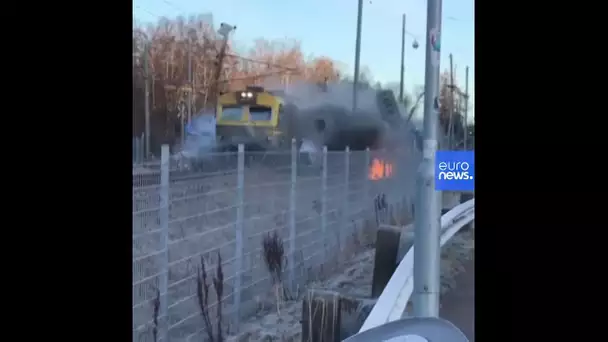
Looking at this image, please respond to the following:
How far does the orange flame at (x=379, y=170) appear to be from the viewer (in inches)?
97.2

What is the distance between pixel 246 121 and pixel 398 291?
764mm

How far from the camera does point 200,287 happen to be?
2.47m

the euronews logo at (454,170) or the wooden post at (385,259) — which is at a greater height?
the euronews logo at (454,170)

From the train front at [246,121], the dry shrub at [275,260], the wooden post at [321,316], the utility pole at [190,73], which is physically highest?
the utility pole at [190,73]

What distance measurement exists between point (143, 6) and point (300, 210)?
0.87 m

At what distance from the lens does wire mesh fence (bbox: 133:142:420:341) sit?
8.09ft

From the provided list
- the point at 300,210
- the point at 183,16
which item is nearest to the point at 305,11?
the point at 183,16

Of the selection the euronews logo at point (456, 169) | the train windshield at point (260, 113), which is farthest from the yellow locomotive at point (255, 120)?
the euronews logo at point (456, 169)

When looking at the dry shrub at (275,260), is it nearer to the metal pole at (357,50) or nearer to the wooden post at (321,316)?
the wooden post at (321,316)

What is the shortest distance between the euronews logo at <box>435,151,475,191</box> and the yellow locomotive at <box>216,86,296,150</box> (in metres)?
0.51

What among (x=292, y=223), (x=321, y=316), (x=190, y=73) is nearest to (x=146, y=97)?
(x=190, y=73)

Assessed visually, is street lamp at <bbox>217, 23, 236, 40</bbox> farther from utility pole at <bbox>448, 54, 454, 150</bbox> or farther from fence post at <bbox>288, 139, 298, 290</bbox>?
utility pole at <bbox>448, 54, 454, 150</bbox>
